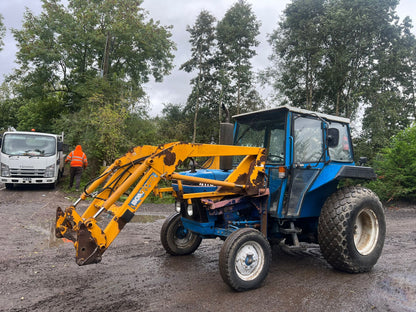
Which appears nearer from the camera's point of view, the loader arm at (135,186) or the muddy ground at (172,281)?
the loader arm at (135,186)

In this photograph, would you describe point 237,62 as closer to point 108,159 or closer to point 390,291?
point 108,159

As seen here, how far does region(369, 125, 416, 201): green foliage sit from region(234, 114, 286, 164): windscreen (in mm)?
9311

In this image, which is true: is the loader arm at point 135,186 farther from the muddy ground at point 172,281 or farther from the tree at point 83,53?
the tree at point 83,53

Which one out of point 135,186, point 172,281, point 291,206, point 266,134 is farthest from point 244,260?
point 266,134

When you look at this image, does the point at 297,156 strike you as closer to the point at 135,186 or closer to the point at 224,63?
the point at 135,186

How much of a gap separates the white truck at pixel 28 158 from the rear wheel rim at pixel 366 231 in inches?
433

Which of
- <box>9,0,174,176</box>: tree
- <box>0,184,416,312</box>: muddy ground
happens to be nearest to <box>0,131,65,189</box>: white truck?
<box>9,0,174,176</box>: tree

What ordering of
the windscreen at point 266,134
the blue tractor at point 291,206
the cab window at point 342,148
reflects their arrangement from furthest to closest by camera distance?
the cab window at point 342,148
the windscreen at point 266,134
the blue tractor at point 291,206

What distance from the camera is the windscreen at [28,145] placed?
470 inches

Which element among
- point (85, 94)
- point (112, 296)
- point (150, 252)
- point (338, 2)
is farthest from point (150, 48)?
point (112, 296)

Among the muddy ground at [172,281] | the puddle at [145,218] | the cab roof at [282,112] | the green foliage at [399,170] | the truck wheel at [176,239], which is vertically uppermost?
the cab roof at [282,112]

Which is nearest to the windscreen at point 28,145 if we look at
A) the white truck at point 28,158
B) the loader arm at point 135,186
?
the white truck at point 28,158

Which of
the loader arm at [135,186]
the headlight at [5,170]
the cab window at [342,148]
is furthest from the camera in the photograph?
the headlight at [5,170]

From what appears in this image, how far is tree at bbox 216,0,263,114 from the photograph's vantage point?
26.0 metres
